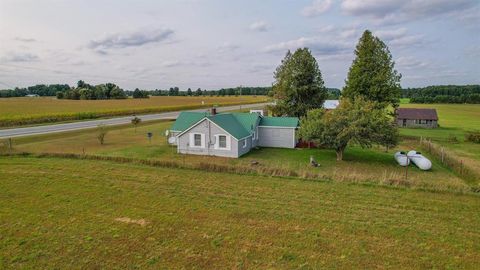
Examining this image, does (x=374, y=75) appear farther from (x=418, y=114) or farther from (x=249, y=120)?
(x=418, y=114)

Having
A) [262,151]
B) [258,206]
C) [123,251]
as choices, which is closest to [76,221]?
[123,251]

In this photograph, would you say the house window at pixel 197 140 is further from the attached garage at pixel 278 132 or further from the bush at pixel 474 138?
the bush at pixel 474 138

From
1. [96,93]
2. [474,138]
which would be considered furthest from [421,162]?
[96,93]

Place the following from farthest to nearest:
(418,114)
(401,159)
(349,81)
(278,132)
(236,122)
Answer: (418,114)
(349,81)
(278,132)
(236,122)
(401,159)

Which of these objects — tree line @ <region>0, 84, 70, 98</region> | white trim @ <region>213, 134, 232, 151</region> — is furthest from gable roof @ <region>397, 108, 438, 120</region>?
tree line @ <region>0, 84, 70, 98</region>

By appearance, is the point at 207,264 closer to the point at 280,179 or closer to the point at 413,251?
the point at 413,251
